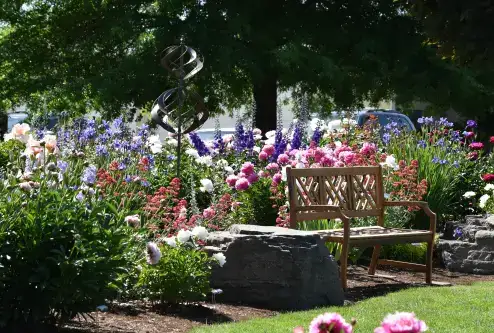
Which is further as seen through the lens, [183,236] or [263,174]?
[263,174]

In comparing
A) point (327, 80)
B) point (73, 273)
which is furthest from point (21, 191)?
point (327, 80)

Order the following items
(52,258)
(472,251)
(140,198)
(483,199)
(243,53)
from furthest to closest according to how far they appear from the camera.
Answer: (243,53) < (483,199) < (472,251) < (140,198) < (52,258)

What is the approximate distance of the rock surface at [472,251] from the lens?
969cm

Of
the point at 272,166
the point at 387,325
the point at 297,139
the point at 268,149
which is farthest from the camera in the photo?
the point at 297,139

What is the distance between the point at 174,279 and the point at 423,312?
1.78 m

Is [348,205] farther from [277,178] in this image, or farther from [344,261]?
[344,261]

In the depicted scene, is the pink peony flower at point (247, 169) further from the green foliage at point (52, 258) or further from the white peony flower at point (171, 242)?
the green foliage at point (52, 258)

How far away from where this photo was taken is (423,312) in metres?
6.75

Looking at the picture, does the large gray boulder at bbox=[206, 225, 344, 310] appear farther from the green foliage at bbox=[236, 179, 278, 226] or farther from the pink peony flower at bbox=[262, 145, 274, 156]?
the pink peony flower at bbox=[262, 145, 274, 156]

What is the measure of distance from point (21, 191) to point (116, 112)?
14525 mm

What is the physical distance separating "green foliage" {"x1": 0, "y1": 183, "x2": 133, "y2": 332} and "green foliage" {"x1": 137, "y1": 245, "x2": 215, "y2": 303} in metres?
0.93

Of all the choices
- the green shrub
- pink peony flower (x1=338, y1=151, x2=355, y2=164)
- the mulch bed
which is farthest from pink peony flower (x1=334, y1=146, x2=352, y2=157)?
the mulch bed

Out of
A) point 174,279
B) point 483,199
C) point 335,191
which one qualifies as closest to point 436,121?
point 483,199

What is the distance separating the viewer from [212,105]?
21.9m
